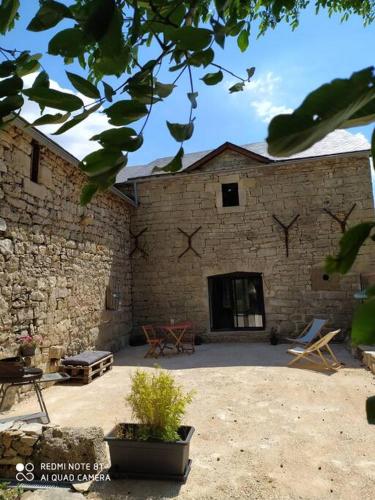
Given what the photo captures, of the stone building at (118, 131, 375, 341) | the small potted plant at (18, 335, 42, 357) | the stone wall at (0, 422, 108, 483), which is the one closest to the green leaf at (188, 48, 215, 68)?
the stone wall at (0, 422, 108, 483)

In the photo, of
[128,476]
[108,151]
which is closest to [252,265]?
[128,476]

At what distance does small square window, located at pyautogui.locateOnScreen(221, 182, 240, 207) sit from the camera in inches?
322

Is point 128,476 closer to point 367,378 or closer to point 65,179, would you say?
point 367,378

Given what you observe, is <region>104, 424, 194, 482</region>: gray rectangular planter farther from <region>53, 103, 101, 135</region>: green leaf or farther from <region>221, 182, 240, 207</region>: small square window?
<region>221, 182, 240, 207</region>: small square window

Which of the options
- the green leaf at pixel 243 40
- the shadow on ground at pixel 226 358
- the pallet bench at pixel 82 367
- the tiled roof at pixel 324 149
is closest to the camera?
the green leaf at pixel 243 40

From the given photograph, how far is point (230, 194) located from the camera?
8.22 metres

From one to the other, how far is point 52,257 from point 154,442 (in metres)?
3.27

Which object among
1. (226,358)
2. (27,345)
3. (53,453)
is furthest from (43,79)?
(226,358)

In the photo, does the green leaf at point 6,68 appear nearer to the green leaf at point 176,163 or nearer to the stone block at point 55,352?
the green leaf at point 176,163

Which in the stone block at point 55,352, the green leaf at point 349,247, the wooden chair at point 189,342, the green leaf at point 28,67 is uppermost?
the green leaf at point 28,67

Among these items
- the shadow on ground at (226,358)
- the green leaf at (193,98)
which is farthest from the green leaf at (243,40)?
the shadow on ground at (226,358)

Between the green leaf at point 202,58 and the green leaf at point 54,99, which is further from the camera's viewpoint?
the green leaf at point 202,58

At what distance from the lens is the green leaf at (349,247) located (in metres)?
0.36

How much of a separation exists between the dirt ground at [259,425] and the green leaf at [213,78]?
2.50 meters
